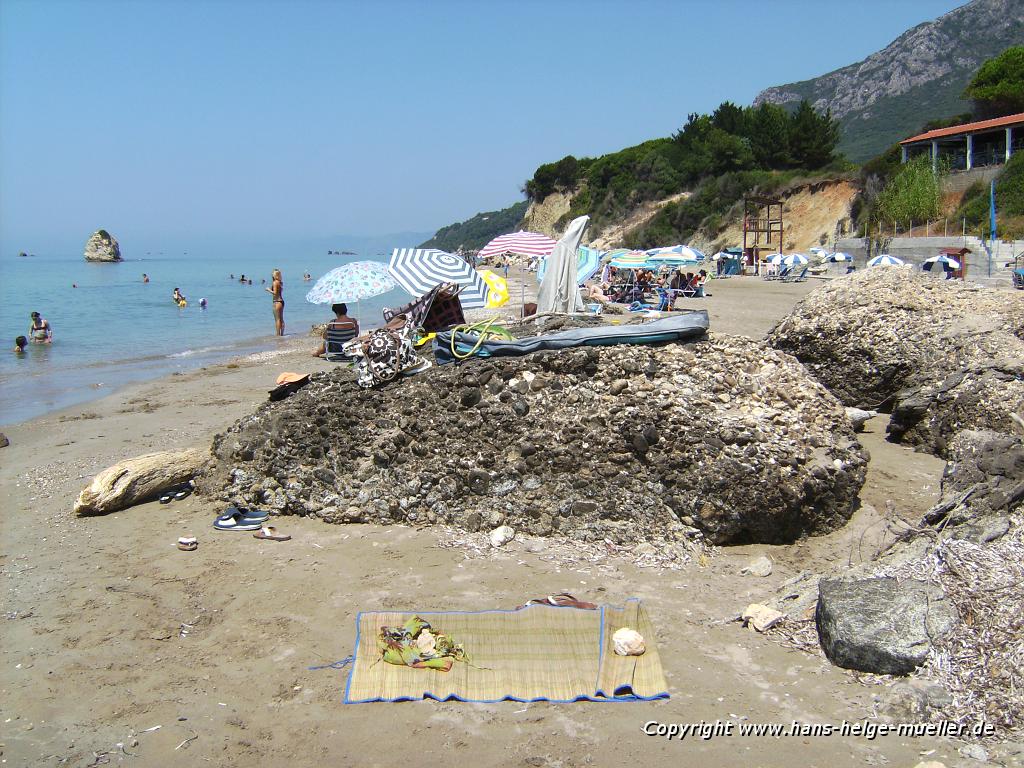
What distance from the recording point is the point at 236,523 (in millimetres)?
6340

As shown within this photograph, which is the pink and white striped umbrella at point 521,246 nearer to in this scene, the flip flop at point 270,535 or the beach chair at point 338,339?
the beach chair at point 338,339

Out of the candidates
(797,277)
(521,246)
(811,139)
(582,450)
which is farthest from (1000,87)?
(582,450)

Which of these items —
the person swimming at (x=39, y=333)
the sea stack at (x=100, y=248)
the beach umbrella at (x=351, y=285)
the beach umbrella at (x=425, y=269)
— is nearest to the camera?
the beach umbrella at (x=425, y=269)

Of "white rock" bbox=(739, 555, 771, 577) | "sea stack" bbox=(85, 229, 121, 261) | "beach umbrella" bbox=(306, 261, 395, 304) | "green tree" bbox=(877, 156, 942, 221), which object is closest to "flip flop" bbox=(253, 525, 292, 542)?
"white rock" bbox=(739, 555, 771, 577)

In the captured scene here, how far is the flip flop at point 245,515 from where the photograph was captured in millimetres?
6387

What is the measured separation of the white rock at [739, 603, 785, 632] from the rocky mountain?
113 metres

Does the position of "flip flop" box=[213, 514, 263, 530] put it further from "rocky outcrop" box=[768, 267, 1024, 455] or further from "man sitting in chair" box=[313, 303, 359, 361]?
"man sitting in chair" box=[313, 303, 359, 361]

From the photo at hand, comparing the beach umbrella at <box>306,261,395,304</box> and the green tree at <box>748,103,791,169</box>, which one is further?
the green tree at <box>748,103,791,169</box>

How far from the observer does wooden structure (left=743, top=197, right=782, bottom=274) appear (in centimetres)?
3915

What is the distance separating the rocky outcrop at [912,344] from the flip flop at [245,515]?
6200mm

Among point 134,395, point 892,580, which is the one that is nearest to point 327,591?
point 892,580

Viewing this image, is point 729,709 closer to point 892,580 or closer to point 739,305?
point 892,580

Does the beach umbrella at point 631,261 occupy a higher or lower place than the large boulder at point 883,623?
higher

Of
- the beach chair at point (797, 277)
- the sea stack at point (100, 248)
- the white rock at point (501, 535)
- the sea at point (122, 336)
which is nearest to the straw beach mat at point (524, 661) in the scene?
the white rock at point (501, 535)
